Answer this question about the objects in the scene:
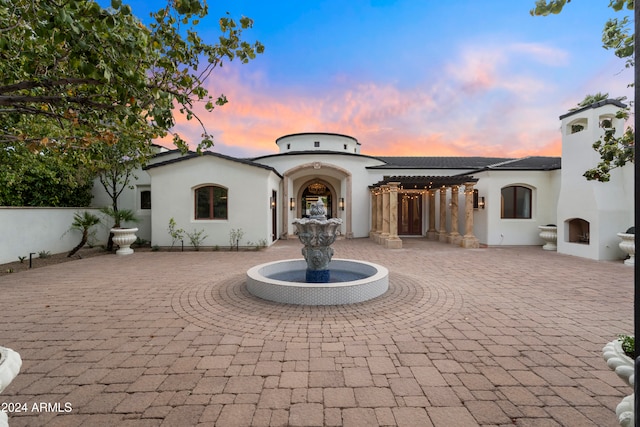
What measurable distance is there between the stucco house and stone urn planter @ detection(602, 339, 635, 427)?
1076cm

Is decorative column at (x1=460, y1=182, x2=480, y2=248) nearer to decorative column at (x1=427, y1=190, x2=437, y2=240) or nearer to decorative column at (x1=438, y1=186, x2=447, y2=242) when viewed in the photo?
decorative column at (x1=438, y1=186, x2=447, y2=242)

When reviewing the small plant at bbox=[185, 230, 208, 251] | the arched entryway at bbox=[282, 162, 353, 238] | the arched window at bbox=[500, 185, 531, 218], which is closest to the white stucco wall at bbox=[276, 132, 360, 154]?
the arched entryway at bbox=[282, 162, 353, 238]

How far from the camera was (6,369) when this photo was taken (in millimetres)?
1572

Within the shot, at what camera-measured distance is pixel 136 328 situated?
13.2 feet

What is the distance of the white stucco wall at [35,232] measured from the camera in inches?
360

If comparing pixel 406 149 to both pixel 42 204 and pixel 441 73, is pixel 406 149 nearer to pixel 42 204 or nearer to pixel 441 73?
pixel 441 73

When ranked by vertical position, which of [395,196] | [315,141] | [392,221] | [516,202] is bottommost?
[392,221]

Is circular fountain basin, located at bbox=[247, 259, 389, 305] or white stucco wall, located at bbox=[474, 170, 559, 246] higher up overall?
white stucco wall, located at bbox=[474, 170, 559, 246]

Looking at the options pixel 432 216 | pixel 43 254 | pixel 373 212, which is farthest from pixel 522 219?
pixel 43 254

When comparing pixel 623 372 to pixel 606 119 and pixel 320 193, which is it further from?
pixel 320 193

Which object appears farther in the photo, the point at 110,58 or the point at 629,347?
the point at 110,58

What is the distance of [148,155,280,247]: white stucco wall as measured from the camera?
1200cm

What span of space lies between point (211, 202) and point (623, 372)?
1305 cm

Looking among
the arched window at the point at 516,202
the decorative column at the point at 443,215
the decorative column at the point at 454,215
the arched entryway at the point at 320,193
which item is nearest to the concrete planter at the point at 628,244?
the arched window at the point at 516,202
